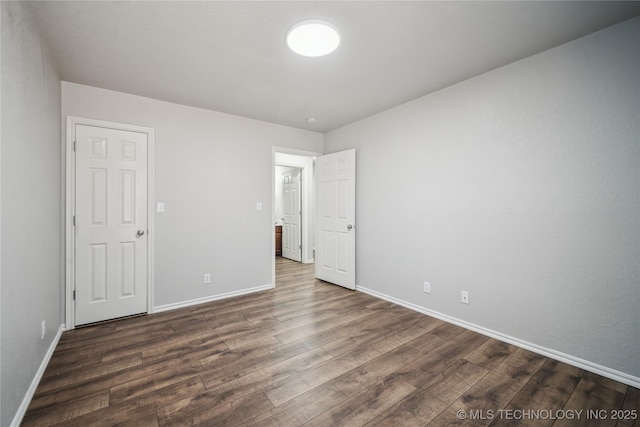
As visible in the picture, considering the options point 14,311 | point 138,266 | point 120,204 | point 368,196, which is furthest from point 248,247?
point 14,311

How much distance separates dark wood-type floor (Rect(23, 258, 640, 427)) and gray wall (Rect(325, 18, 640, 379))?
0.32m

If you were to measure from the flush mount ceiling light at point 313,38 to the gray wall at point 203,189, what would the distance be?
1870 millimetres

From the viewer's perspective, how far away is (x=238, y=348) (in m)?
2.28

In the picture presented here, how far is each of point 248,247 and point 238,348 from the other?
1642 mm

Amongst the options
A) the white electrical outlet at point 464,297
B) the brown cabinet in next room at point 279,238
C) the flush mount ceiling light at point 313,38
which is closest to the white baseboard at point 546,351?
the white electrical outlet at point 464,297

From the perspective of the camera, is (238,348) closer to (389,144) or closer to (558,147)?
(389,144)

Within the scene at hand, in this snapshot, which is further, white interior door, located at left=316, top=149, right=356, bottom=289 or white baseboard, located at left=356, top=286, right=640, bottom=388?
white interior door, located at left=316, top=149, right=356, bottom=289

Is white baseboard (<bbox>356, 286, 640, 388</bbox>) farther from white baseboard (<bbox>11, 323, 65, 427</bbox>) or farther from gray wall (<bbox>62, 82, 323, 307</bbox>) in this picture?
white baseboard (<bbox>11, 323, 65, 427</bbox>)

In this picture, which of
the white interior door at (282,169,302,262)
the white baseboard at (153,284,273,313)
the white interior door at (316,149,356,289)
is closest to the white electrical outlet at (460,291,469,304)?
the white interior door at (316,149,356,289)

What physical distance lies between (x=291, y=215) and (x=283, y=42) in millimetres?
4320

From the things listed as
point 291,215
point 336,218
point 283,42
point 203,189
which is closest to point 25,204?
point 203,189

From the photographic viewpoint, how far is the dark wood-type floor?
154 cm

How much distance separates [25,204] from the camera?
5.37 feet

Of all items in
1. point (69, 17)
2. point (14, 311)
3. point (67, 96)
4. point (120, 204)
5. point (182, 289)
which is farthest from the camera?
point (182, 289)
